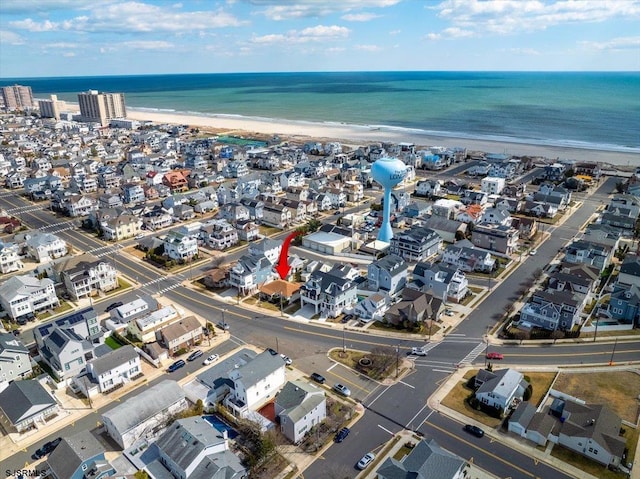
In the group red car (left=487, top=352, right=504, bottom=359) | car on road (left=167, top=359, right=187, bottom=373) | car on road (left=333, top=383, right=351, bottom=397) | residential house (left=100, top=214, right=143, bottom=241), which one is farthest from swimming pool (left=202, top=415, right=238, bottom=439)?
residential house (left=100, top=214, right=143, bottom=241)

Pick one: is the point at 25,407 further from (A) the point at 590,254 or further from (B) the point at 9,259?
(A) the point at 590,254

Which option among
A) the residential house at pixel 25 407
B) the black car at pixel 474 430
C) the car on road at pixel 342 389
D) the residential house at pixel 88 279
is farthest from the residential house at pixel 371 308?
the residential house at pixel 88 279

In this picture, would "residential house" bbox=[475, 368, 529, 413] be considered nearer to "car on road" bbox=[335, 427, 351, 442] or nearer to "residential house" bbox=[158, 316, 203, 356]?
"car on road" bbox=[335, 427, 351, 442]

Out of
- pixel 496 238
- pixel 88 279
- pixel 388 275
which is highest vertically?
pixel 88 279

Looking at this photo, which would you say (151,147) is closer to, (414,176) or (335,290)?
(414,176)

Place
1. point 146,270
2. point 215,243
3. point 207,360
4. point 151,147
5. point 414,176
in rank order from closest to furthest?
point 207,360
point 146,270
point 215,243
point 414,176
point 151,147

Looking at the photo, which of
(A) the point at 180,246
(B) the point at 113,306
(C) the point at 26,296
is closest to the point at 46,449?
(B) the point at 113,306

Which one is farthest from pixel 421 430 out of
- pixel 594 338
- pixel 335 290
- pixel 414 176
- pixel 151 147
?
pixel 151 147
